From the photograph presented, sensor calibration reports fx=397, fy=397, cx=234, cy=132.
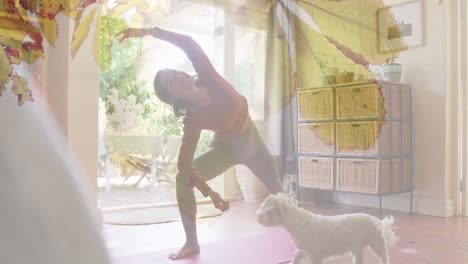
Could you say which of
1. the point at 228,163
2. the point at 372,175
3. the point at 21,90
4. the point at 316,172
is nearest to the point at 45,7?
the point at 21,90

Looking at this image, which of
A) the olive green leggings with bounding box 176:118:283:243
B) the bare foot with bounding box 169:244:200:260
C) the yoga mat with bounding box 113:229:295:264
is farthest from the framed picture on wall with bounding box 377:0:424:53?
the bare foot with bounding box 169:244:200:260

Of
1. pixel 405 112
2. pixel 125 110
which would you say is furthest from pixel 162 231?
pixel 405 112

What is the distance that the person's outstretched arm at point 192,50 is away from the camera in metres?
0.96

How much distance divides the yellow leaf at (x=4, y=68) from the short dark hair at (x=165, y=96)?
324 millimetres

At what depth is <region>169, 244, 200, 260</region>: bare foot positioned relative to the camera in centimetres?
106

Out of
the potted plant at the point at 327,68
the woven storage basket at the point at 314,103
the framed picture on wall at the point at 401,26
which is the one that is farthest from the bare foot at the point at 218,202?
the framed picture on wall at the point at 401,26

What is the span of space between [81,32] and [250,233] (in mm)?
680

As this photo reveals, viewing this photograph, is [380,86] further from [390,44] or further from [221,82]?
[221,82]

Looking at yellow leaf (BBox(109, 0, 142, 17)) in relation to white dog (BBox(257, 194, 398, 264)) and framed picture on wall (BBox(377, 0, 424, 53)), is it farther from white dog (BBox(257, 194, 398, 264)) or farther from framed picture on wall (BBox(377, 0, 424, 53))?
framed picture on wall (BBox(377, 0, 424, 53))

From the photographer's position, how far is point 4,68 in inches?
26.5

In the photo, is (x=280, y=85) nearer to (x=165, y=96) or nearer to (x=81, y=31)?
(x=165, y=96)

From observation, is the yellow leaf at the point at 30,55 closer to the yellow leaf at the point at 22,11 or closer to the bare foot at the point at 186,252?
the yellow leaf at the point at 22,11

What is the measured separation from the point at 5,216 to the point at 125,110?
523mm

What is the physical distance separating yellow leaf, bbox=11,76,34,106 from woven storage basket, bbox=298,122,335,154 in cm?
76
